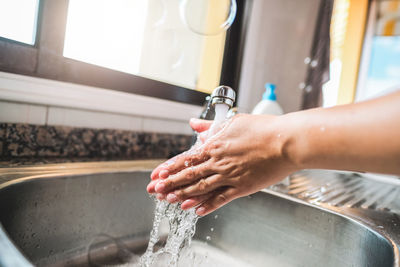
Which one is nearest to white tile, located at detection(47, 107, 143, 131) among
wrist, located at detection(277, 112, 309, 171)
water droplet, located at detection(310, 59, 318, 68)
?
wrist, located at detection(277, 112, 309, 171)

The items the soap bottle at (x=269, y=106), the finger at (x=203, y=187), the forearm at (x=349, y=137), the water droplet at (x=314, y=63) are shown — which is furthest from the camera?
the water droplet at (x=314, y=63)

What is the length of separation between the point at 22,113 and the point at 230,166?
0.51m

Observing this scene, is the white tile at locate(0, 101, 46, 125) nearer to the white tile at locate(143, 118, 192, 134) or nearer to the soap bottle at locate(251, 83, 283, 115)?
the white tile at locate(143, 118, 192, 134)

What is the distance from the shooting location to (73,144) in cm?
68

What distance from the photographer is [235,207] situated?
0.67 meters

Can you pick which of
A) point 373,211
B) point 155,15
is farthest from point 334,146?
point 155,15

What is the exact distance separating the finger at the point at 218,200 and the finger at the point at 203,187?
0.6 inches

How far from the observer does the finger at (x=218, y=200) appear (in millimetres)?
421

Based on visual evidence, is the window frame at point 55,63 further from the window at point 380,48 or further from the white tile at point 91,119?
the window at point 380,48

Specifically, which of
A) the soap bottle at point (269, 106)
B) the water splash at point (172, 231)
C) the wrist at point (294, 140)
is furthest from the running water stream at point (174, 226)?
the soap bottle at point (269, 106)

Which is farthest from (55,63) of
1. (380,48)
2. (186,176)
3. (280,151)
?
(380,48)

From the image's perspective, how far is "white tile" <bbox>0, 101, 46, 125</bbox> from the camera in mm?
572

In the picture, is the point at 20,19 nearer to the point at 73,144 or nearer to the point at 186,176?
the point at 73,144

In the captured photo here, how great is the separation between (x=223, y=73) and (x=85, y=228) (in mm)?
959
